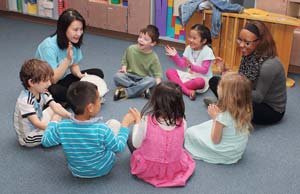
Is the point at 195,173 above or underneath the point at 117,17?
underneath

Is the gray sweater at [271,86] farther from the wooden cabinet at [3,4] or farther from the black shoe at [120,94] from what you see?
the wooden cabinet at [3,4]

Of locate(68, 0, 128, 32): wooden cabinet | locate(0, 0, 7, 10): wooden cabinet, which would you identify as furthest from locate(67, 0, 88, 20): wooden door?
locate(0, 0, 7, 10): wooden cabinet

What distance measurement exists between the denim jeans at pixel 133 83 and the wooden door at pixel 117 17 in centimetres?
139

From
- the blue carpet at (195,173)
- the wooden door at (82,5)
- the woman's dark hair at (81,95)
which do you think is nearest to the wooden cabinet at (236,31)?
the blue carpet at (195,173)

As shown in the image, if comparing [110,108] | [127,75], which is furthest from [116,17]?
[110,108]

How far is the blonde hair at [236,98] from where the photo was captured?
7.84ft

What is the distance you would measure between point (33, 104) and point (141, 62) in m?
1.15

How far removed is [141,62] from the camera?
3.46 m

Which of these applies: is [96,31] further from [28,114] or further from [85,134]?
[85,134]

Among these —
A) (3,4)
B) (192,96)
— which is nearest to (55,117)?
(192,96)

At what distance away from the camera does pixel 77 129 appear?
2158 mm

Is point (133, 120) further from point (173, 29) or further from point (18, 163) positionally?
point (173, 29)

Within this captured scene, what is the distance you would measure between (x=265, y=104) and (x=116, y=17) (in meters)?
2.31

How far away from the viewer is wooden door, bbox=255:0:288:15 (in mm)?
3789
